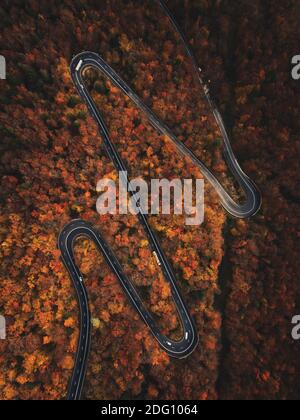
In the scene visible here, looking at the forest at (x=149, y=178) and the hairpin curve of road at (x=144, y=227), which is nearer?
the forest at (x=149, y=178)

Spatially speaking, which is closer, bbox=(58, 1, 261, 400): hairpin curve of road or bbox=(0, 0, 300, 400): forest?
bbox=(0, 0, 300, 400): forest

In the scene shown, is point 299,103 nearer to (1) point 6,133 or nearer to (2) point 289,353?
(2) point 289,353

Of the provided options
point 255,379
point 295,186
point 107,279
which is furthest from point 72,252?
point 295,186

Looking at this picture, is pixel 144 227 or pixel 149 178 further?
pixel 149 178

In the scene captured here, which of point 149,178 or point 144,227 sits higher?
point 149,178
